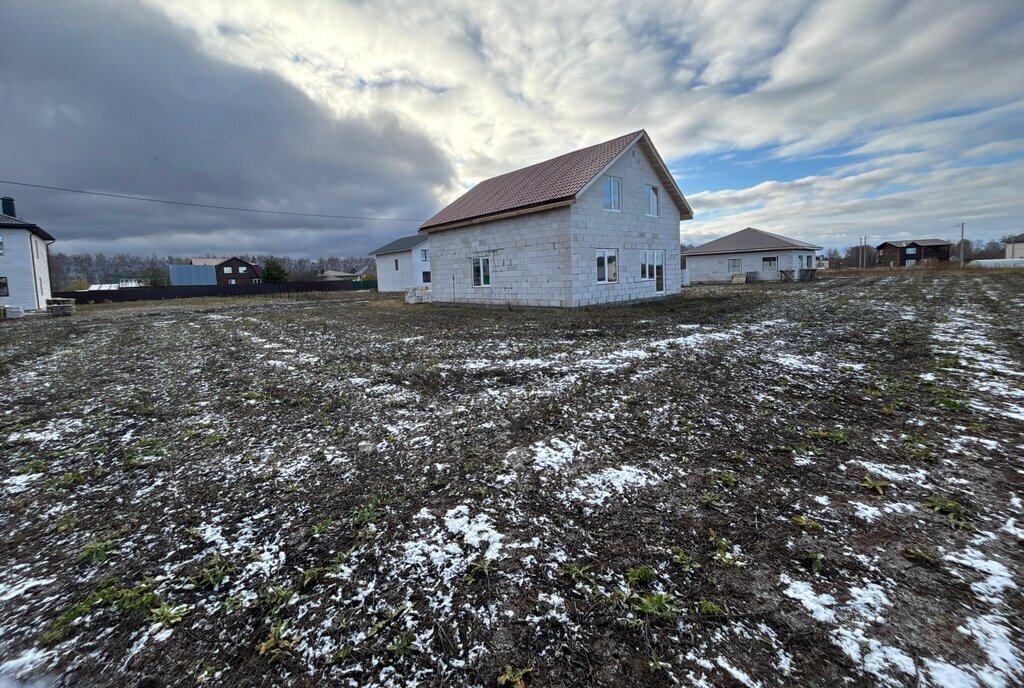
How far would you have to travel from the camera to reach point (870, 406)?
15.7ft

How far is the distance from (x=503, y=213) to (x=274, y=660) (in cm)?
1596

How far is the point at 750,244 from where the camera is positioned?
34469 millimetres

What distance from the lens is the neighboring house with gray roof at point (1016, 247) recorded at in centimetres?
6016

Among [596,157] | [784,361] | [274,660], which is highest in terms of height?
[596,157]

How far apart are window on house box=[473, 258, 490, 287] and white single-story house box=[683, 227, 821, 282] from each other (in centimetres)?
2483

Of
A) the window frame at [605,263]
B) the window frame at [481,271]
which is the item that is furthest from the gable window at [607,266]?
the window frame at [481,271]

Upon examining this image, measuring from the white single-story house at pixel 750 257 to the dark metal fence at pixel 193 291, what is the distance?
35.6 meters

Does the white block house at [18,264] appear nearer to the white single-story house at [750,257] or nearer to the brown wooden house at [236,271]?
the white single-story house at [750,257]

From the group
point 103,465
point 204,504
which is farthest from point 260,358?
point 204,504

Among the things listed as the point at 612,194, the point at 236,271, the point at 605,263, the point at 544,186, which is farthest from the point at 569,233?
the point at 236,271

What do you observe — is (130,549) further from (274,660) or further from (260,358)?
(260,358)

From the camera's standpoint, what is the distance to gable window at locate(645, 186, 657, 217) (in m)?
18.3

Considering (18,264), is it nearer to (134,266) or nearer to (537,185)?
(537,185)

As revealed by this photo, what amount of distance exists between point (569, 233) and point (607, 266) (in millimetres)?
2511
